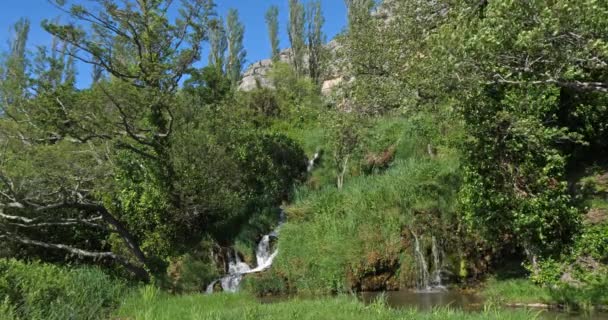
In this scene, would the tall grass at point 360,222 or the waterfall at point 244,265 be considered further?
the waterfall at point 244,265

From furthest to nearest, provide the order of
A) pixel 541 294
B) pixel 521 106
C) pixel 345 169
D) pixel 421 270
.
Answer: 1. pixel 345 169
2. pixel 421 270
3. pixel 521 106
4. pixel 541 294

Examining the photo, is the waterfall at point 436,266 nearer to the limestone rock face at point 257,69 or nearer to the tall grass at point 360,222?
the tall grass at point 360,222

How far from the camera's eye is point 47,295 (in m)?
9.84

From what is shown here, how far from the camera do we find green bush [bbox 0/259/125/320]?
8961 mm

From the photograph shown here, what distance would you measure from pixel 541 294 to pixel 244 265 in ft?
34.4

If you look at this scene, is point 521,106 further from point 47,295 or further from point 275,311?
point 47,295

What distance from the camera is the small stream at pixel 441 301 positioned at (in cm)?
1158

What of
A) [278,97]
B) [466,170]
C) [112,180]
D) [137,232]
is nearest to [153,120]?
[112,180]

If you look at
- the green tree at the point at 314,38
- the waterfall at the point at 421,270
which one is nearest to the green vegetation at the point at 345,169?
the waterfall at the point at 421,270

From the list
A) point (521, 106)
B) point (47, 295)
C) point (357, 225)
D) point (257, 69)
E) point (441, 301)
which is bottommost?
point (441, 301)

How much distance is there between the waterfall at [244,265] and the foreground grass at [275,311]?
20.5 ft

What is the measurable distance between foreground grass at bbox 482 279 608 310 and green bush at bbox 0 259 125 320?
28.2ft

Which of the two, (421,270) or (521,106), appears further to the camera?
(421,270)

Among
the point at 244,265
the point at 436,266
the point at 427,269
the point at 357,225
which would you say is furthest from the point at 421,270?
the point at 244,265
